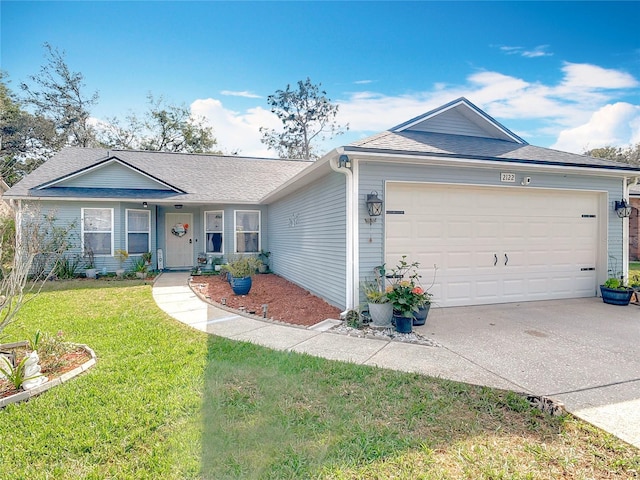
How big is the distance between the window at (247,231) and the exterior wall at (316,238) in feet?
5.79

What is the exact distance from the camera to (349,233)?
18.6 ft

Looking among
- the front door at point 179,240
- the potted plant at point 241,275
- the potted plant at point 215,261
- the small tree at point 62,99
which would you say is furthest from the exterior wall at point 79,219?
the small tree at point 62,99

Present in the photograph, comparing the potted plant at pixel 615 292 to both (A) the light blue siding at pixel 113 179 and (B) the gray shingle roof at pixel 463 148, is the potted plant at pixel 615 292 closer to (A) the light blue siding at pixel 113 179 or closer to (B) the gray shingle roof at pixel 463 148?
(B) the gray shingle roof at pixel 463 148

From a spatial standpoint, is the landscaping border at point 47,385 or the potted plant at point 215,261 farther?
the potted plant at point 215,261

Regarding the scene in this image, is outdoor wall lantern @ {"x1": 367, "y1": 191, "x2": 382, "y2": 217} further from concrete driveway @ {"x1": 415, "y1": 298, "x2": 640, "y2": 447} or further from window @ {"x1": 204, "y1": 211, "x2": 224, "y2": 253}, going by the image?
window @ {"x1": 204, "y1": 211, "x2": 224, "y2": 253}

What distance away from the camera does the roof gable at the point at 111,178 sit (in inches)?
450

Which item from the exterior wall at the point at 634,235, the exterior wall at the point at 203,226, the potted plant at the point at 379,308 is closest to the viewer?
the potted plant at the point at 379,308

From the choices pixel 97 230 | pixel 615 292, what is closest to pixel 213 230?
pixel 97 230

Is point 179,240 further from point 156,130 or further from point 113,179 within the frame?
point 156,130

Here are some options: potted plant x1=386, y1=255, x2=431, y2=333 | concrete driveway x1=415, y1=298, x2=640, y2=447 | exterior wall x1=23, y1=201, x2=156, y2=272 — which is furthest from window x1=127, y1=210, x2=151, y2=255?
concrete driveway x1=415, y1=298, x2=640, y2=447

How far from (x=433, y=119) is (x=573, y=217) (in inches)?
140

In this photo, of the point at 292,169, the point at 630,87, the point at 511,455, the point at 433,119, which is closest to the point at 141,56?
the point at 292,169

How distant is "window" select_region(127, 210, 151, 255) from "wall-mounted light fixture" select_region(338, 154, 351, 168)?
9.26m

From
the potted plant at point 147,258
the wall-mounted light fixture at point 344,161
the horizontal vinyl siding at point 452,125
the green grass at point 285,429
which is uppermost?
the horizontal vinyl siding at point 452,125
